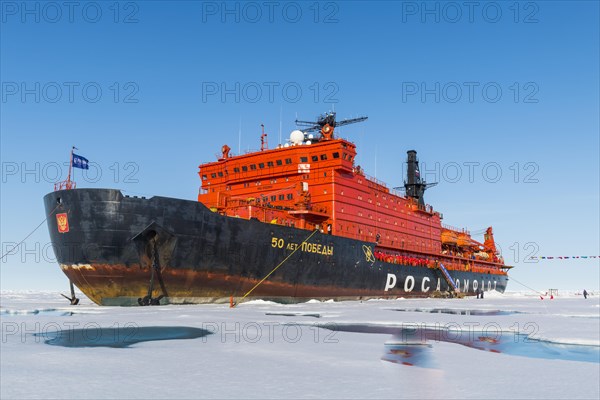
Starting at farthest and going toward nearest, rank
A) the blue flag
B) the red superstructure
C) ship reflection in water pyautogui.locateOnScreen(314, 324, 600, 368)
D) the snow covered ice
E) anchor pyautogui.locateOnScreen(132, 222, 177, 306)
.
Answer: the red superstructure < the blue flag < anchor pyautogui.locateOnScreen(132, 222, 177, 306) < ship reflection in water pyautogui.locateOnScreen(314, 324, 600, 368) < the snow covered ice

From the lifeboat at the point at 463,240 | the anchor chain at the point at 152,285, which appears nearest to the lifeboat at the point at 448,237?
the lifeboat at the point at 463,240

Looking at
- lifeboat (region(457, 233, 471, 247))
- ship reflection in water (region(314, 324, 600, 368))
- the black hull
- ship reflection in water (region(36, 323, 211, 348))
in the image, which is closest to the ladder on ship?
lifeboat (region(457, 233, 471, 247))

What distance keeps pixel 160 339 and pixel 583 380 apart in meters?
7.41

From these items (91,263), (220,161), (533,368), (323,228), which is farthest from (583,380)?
(220,161)

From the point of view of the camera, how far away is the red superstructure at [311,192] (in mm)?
28453

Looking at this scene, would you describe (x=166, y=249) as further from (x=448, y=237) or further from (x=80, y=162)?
(x=448, y=237)

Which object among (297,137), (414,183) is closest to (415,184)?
(414,183)

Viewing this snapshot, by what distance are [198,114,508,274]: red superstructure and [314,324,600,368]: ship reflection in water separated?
13941mm

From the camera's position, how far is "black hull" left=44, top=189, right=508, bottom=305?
66.8 ft

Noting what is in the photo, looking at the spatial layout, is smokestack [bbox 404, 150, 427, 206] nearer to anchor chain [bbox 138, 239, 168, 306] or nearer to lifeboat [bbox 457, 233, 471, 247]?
lifeboat [bbox 457, 233, 471, 247]

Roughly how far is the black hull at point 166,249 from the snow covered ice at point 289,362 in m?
7.92

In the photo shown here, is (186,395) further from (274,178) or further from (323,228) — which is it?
(274,178)

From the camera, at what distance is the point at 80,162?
72.3 ft

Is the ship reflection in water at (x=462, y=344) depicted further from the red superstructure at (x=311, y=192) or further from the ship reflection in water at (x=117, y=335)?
the red superstructure at (x=311, y=192)
